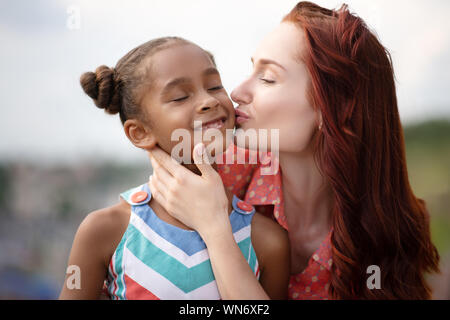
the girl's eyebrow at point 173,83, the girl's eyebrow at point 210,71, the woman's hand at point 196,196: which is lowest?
the woman's hand at point 196,196

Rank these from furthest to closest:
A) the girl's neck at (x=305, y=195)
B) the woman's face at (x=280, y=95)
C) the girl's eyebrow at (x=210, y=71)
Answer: the girl's neck at (x=305, y=195) → the woman's face at (x=280, y=95) → the girl's eyebrow at (x=210, y=71)

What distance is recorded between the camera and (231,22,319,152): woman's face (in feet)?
5.07

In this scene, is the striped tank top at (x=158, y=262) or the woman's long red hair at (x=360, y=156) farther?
the woman's long red hair at (x=360, y=156)

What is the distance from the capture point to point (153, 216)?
1412 mm

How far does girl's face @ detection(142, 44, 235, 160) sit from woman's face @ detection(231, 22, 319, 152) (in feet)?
0.71

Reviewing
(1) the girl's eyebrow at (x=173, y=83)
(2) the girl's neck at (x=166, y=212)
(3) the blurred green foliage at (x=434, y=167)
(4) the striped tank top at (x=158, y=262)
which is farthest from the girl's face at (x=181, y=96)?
(3) the blurred green foliage at (x=434, y=167)

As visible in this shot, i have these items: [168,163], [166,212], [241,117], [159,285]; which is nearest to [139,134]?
[168,163]

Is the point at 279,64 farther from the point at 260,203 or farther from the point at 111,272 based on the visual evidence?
the point at 111,272

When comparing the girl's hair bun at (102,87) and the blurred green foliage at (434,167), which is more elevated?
the girl's hair bun at (102,87)

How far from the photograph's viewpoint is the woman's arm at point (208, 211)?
49.3 inches

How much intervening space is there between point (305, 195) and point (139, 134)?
0.80m

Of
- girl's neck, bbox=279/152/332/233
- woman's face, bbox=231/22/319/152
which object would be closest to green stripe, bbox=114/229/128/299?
woman's face, bbox=231/22/319/152

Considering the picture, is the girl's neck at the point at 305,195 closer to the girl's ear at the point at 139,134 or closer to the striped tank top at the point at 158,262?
the striped tank top at the point at 158,262
